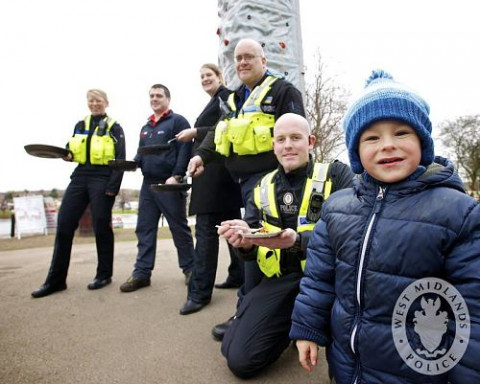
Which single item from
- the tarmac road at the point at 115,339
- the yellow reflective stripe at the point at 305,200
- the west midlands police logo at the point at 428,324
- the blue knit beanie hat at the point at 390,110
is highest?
the blue knit beanie hat at the point at 390,110

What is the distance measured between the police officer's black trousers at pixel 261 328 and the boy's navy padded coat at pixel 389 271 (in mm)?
576

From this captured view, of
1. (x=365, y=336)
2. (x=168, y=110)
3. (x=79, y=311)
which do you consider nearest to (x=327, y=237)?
(x=365, y=336)

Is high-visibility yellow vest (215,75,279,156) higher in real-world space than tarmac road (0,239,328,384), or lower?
higher

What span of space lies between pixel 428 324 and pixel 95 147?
11.2ft

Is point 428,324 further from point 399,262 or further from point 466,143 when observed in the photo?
point 466,143

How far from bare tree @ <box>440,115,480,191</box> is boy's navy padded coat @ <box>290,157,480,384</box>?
28035 millimetres

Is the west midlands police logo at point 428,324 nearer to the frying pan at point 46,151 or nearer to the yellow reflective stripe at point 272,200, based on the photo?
the yellow reflective stripe at point 272,200

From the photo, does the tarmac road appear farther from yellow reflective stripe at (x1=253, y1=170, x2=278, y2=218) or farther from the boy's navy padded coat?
yellow reflective stripe at (x1=253, y1=170, x2=278, y2=218)

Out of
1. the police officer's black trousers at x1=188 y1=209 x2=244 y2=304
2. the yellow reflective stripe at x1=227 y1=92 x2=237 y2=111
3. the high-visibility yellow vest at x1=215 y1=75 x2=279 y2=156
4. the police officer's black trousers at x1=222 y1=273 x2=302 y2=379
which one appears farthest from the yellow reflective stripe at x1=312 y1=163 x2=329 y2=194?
the police officer's black trousers at x1=188 y1=209 x2=244 y2=304

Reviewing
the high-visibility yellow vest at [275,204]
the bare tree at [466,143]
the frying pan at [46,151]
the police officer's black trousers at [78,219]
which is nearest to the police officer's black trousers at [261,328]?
the high-visibility yellow vest at [275,204]

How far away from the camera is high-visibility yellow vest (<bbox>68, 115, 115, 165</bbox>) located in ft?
11.7

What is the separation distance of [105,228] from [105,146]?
35.9 inches

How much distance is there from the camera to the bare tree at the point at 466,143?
24.4 m

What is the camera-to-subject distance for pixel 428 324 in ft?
3.70
